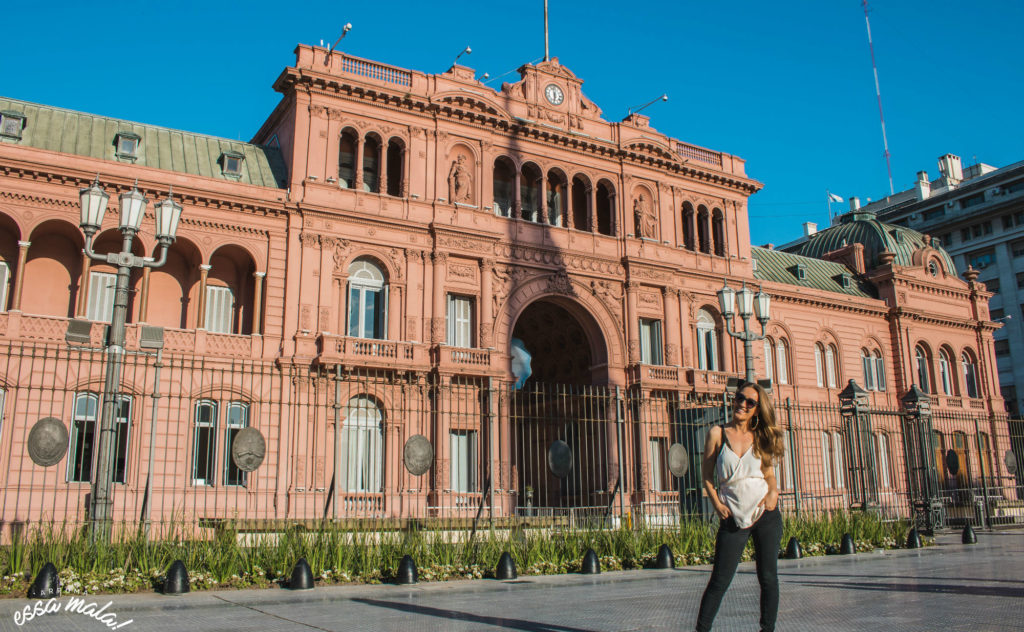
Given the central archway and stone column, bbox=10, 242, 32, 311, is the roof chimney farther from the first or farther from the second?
stone column, bbox=10, 242, 32, 311

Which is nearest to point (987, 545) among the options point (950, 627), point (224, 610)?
point (950, 627)

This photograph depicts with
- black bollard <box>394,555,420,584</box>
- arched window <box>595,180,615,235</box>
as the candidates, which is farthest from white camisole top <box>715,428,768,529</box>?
arched window <box>595,180,615,235</box>

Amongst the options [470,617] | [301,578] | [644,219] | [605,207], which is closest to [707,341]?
[644,219]

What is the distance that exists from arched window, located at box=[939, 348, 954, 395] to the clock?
2752 cm

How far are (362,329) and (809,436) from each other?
69.4 feet

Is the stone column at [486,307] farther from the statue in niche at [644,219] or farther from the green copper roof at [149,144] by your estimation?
the green copper roof at [149,144]

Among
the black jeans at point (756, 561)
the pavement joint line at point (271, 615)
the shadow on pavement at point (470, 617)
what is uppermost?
the black jeans at point (756, 561)

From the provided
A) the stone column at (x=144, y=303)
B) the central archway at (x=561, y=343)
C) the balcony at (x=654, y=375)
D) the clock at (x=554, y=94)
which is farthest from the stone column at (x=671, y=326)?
the stone column at (x=144, y=303)

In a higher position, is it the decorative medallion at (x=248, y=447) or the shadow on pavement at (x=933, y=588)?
the decorative medallion at (x=248, y=447)

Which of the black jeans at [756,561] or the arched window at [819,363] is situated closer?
the black jeans at [756,561]

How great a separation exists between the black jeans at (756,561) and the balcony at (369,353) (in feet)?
68.5

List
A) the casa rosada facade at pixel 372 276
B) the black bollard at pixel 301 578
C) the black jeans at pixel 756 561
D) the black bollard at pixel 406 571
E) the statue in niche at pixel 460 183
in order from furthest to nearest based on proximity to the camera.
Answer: the statue in niche at pixel 460 183 < the casa rosada facade at pixel 372 276 < the black bollard at pixel 406 571 < the black bollard at pixel 301 578 < the black jeans at pixel 756 561

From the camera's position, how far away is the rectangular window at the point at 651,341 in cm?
3500

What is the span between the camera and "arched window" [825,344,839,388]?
42.6 meters
